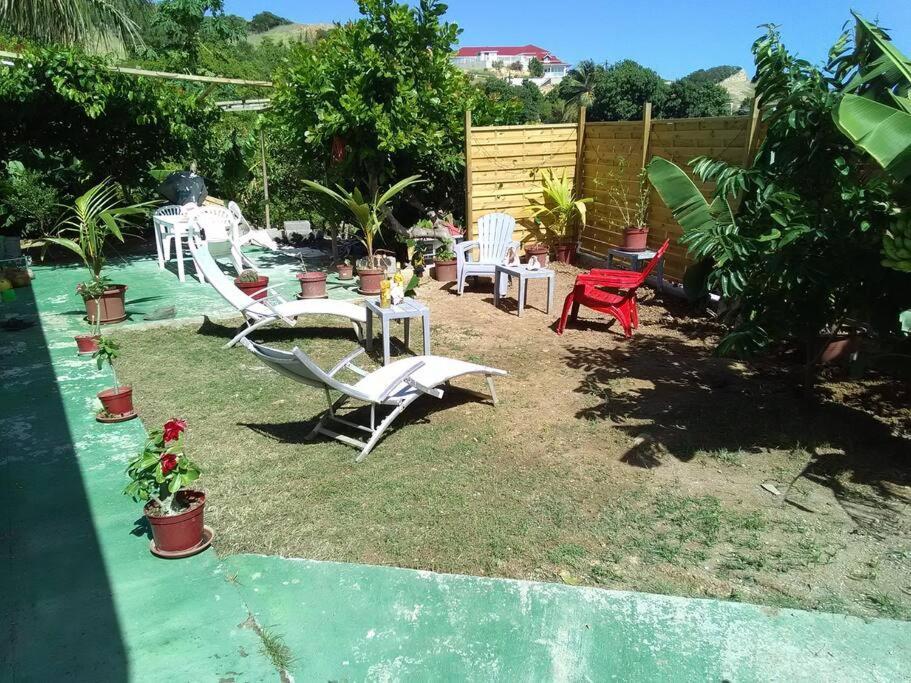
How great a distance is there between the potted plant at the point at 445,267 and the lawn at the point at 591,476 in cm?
323

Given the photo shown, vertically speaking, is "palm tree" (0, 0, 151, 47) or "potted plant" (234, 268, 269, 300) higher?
"palm tree" (0, 0, 151, 47)

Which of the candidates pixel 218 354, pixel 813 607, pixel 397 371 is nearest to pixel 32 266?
pixel 218 354

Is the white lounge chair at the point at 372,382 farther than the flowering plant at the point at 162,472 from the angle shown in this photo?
Yes

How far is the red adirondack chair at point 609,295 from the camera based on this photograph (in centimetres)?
709

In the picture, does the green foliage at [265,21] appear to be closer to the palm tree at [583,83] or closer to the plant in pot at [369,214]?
the palm tree at [583,83]

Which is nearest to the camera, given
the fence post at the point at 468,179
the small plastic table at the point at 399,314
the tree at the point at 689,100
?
the small plastic table at the point at 399,314

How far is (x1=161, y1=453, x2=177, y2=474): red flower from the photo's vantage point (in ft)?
10.7

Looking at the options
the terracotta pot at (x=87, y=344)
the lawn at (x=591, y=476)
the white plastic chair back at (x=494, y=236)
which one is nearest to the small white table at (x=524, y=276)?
the white plastic chair back at (x=494, y=236)

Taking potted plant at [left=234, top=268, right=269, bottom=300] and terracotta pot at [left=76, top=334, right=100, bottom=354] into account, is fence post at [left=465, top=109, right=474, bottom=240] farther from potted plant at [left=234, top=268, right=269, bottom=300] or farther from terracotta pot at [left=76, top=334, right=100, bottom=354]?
terracotta pot at [left=76, top=334, right=100, bottom=354]

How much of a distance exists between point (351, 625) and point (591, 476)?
1908 mm

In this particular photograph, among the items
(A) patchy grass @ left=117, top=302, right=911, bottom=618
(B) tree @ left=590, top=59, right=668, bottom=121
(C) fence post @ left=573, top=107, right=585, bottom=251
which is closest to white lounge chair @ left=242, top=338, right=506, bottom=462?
(A) patchy grass @ left=117, top=302, right=911, bottom=618

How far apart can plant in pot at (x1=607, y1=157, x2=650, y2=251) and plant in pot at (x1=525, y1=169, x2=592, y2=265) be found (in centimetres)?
62

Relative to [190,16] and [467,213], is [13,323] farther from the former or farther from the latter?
[190,16]

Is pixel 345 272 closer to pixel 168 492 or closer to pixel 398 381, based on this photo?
pixel 398 381
